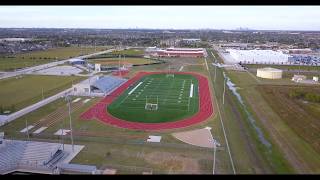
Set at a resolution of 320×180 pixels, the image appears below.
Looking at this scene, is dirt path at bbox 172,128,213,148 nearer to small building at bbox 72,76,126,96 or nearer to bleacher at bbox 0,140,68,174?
bleacher at bbox 0,140,68,174

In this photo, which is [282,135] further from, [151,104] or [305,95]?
[305,95]

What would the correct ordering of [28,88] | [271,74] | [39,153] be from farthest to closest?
[271,74] → [28,88] → [39,153]

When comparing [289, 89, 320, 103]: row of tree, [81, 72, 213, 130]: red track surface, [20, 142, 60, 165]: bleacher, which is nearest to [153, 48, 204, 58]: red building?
[81, 72, 213, 130]: red track surface

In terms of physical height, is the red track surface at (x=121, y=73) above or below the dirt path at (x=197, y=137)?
above

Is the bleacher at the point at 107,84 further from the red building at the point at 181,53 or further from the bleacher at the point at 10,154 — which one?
the red building at the point at 181,53

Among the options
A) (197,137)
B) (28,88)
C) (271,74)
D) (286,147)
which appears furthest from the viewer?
(271,74)

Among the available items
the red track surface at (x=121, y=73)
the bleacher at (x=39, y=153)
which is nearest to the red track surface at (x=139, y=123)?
the bleacher at (x=39, y=153)

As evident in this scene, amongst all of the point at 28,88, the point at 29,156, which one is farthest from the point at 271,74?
the point at 29,156
